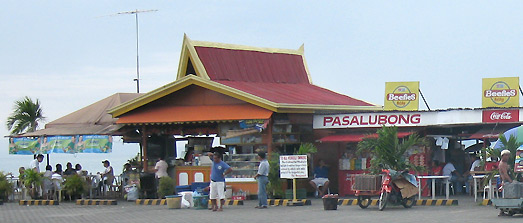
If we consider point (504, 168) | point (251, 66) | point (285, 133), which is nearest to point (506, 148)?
point (504, 168)

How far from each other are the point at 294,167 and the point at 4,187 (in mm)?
10189

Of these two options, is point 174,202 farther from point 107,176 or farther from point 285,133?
point 107,176

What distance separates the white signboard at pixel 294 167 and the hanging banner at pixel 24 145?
32.9 feet

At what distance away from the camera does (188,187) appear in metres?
26.7

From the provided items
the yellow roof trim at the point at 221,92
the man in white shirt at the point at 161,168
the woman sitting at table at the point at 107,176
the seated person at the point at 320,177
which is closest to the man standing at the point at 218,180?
the yellow roof trim at the point at 221,92

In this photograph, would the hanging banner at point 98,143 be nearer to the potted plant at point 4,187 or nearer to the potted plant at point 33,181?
the potted plant at point 33,181

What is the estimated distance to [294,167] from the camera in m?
24.0

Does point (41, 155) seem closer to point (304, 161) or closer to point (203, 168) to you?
point (203, 168)

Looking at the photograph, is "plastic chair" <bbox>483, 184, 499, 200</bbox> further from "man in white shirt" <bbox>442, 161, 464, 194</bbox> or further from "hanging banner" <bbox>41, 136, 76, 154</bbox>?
"hanging banner" <bbox>41, 136, 76, 154</bbox>

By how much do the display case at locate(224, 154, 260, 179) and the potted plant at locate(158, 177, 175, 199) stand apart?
1707 mm

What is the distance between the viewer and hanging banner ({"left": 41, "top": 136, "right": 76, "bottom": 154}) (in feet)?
98.2

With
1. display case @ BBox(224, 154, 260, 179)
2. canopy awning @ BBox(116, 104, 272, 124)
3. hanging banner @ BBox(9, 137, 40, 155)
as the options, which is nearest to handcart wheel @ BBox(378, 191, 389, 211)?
canopy awning @ BBox(116, 104, 272, 124)

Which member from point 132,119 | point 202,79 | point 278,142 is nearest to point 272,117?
point 278,142

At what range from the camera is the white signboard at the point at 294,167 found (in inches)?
942
